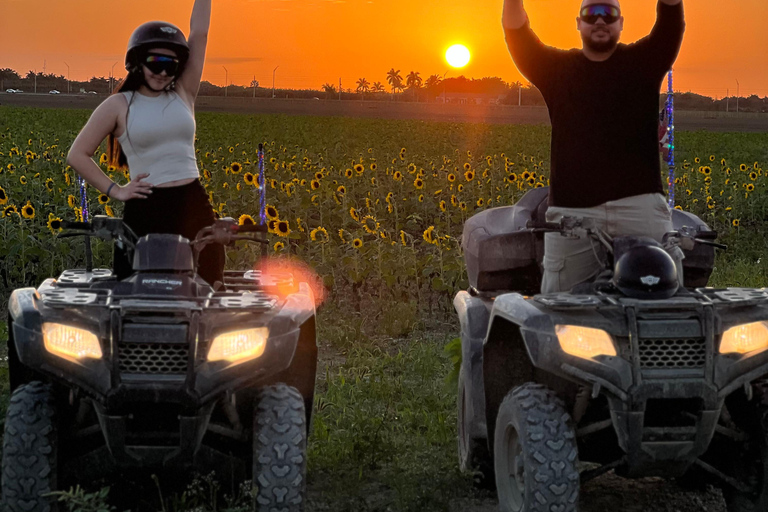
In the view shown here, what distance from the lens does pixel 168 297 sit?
3723mm

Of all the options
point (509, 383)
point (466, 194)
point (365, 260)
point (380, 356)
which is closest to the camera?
point (509, 383)

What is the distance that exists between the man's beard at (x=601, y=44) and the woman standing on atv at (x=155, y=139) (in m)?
1.64

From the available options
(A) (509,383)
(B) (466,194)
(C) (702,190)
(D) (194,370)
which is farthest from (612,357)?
(C) (702,190)

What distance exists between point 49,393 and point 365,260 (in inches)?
251

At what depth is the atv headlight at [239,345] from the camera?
3.70m

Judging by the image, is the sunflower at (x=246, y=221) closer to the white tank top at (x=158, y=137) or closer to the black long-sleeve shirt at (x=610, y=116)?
the white tank top at (x=158, y=137)

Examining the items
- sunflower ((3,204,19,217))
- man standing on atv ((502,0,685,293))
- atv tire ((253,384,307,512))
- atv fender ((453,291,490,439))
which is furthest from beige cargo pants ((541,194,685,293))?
sunflower ((3,204,19,217))

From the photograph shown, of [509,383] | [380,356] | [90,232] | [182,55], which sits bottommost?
[380,356]

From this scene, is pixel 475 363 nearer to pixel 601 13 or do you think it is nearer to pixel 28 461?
pixel 601 13

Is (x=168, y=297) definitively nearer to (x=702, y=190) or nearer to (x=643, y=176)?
(x=643, y=176)

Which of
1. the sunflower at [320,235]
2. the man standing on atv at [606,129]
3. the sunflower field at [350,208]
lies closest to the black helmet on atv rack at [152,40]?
the sunflower field at [350,208]

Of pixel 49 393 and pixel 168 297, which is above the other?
pixel 168 297

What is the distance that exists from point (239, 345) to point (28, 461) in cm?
85

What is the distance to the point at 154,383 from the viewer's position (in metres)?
3.59
